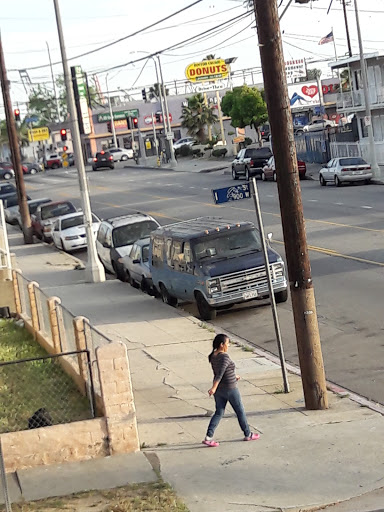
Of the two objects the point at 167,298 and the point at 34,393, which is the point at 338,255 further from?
the point at 34,393

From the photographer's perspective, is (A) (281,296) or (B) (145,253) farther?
(B) (145,253)

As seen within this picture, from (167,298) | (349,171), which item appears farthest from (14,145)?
(167,298)

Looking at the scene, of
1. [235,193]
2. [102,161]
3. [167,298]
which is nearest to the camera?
[235,193]

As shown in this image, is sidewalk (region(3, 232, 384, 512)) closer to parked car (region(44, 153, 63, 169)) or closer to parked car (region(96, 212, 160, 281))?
parked car (region(96, 212, 160, 281))

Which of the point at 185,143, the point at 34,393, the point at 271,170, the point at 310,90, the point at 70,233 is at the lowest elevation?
the point at 34,393

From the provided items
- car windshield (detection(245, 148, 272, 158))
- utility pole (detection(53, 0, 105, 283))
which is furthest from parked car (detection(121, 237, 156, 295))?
car windshield (detection(245, 148, 272, 158))

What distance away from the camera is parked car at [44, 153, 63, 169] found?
4151 inches

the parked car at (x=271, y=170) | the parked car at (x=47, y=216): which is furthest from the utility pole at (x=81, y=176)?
the parked car at (x=271, y=170)

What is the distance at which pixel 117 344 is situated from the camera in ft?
36.3

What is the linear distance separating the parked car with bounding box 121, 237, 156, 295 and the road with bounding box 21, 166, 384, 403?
2.30 metres

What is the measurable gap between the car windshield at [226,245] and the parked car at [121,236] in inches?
261

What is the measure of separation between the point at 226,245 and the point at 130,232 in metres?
7.59

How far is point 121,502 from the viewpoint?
930 centimetres

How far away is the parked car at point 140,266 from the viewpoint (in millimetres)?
24312
